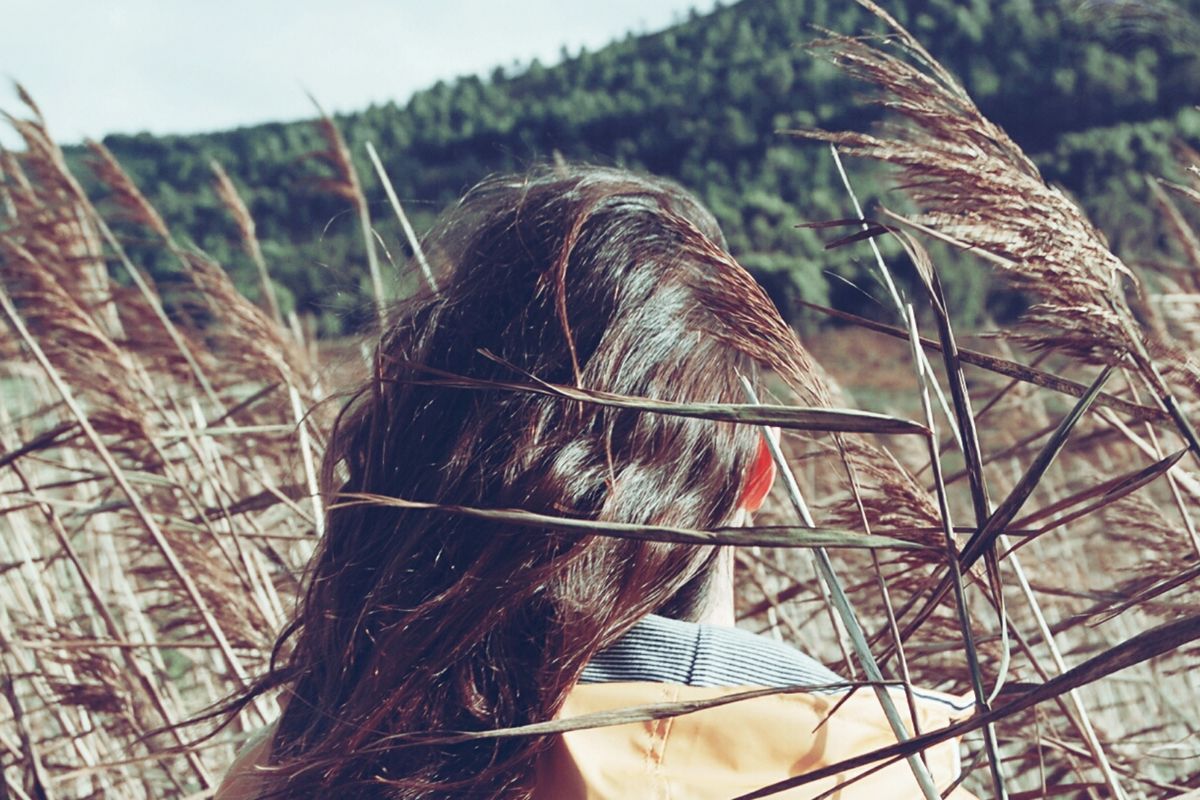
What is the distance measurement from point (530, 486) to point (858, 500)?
0.33m

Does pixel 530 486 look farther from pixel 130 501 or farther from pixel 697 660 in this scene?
pixel 130 501

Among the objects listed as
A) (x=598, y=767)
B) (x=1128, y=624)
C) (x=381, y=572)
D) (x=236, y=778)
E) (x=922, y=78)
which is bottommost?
(x=1128, y=624)

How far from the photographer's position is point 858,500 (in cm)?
109

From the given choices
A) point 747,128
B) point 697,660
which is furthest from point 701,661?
point 747,128

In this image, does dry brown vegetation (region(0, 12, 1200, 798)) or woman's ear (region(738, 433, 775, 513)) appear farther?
woman's ear (region(738, 433, 775, 513))

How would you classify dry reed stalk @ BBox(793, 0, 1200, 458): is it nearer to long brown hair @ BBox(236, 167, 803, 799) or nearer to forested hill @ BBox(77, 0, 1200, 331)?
long brown hair @ BBox(236, 167, 803, 799)

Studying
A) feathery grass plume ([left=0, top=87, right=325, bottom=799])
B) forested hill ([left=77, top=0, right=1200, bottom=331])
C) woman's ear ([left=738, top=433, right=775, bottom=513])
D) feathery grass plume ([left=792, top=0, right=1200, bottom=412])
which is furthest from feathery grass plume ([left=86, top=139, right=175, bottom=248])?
forested hill ([left=77, top=0, right=1200, bottom=331])

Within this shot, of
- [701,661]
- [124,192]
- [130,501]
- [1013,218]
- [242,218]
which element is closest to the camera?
[1013,218]

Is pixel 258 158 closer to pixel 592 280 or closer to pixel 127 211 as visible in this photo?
pixel 127 211

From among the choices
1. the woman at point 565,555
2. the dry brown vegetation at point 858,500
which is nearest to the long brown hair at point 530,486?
the woman at point 565,555

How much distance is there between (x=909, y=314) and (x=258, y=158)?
23.3 m

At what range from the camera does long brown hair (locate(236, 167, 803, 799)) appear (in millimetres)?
1049

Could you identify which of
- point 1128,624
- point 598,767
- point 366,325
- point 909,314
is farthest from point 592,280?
point 1128,624

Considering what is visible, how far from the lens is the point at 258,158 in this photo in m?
22.5
